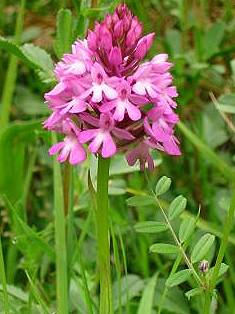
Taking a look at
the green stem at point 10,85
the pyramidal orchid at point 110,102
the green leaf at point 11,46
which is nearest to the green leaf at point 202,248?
the pyramidal orchid at point 110,102

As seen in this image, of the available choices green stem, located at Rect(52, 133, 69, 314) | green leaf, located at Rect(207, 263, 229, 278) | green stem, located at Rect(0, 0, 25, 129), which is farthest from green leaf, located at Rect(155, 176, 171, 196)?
green stem, located at Rect(0, 0, 25, 129)

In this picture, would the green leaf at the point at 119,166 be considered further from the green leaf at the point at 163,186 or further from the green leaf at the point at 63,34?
the green leaf at the point at 163,186

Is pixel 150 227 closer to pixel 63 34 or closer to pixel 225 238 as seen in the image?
pixel 225 238

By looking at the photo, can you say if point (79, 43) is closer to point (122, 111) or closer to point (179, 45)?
point (122, 111)

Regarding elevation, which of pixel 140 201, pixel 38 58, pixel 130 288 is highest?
pixel 38 58

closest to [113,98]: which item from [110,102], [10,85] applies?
[110,102]

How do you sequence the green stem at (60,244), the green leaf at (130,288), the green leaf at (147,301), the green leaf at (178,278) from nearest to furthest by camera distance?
the green leaf at (178,278) < the green stem at (60,244) < the green leaf at (147,301) < the green leaf at (130,288)
